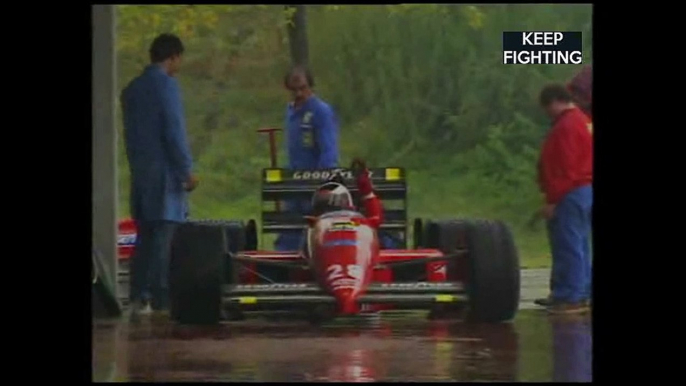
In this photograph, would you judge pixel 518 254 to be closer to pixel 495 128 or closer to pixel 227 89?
pixel 495 128

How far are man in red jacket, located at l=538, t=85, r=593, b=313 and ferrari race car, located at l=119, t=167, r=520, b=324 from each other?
0.25 m

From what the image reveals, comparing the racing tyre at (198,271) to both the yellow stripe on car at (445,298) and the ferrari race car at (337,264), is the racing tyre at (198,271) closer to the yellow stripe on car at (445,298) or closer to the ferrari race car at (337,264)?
the ferrari race car at (337,264)

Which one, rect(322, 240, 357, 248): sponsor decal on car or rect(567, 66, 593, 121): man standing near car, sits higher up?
rect(567, 66, 593, 121): man standing near car

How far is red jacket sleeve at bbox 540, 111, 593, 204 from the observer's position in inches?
335

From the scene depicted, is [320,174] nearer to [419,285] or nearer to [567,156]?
[419,285]

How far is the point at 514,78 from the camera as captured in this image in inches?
334

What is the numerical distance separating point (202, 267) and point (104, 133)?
91 centimetres

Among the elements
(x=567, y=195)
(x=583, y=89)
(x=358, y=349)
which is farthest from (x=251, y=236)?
(x=583, y=89)

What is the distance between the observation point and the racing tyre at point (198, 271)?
28.0 feet

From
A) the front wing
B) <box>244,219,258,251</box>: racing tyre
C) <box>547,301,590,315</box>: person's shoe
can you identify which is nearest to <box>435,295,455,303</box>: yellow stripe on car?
the front wing

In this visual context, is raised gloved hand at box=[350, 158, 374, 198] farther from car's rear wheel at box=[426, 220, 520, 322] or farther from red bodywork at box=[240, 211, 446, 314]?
car's rear wheel at box=[426, 220, 520, 322]

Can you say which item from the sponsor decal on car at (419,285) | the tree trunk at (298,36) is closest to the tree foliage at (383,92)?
the tree trunk at (298,36)
